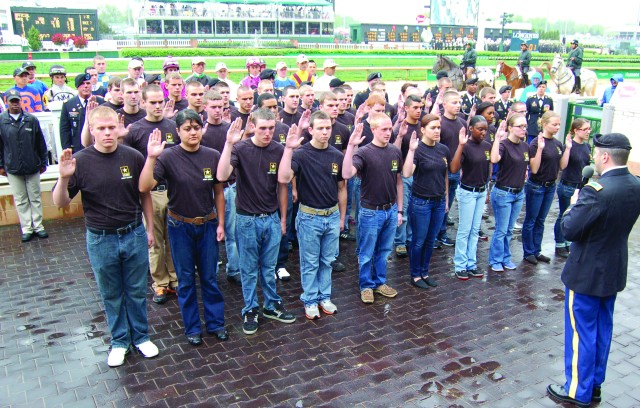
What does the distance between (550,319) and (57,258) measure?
6470mm

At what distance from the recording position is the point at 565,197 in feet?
25.6

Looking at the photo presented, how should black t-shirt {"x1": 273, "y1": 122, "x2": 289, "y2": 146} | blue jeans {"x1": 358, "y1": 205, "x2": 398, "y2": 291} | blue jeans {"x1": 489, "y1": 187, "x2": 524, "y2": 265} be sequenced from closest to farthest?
blue jeans {"x1": 358, "y1": 205, "x2": 398, "y2": 291}
black t-shirt {"x1": 273, "y1": 122, "x2": 289, "y2": 146}
blue jeans {"x1": 489, "y1": 187, "x2": 524, "y2": 265}

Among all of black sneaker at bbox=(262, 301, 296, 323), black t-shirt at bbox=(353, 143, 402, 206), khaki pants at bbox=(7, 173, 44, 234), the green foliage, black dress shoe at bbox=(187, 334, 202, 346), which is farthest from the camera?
the green foliage

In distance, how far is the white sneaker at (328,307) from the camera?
6024mm

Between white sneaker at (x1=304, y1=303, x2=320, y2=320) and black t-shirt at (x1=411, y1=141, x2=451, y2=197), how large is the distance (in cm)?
188

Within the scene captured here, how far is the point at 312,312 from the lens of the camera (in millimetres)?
5922

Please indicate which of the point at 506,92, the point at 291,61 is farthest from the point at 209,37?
the point at 506,92

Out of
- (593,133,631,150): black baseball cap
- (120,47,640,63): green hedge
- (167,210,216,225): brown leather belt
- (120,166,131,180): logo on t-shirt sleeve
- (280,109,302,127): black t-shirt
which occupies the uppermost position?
(120,47,640,63): green hedge

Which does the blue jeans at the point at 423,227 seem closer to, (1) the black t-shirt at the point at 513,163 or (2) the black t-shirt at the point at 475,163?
(2) the black t-shirt at the point at 475,163

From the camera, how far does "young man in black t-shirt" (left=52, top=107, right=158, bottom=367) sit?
466 cm

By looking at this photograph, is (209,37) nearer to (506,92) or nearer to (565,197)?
(506,92)

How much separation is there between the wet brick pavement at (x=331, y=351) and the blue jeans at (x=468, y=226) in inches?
11.4

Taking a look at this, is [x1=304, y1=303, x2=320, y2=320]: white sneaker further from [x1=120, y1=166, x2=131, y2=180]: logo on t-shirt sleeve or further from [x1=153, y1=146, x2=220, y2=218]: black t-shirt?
[x1=120, y1=166, x2=131, y2=180]: logo on t-shirt sleeve

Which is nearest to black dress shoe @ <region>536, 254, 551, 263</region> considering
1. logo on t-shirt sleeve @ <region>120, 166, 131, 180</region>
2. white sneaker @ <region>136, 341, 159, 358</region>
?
white sneaker @ <region>136, 341, 159, 358</region>
